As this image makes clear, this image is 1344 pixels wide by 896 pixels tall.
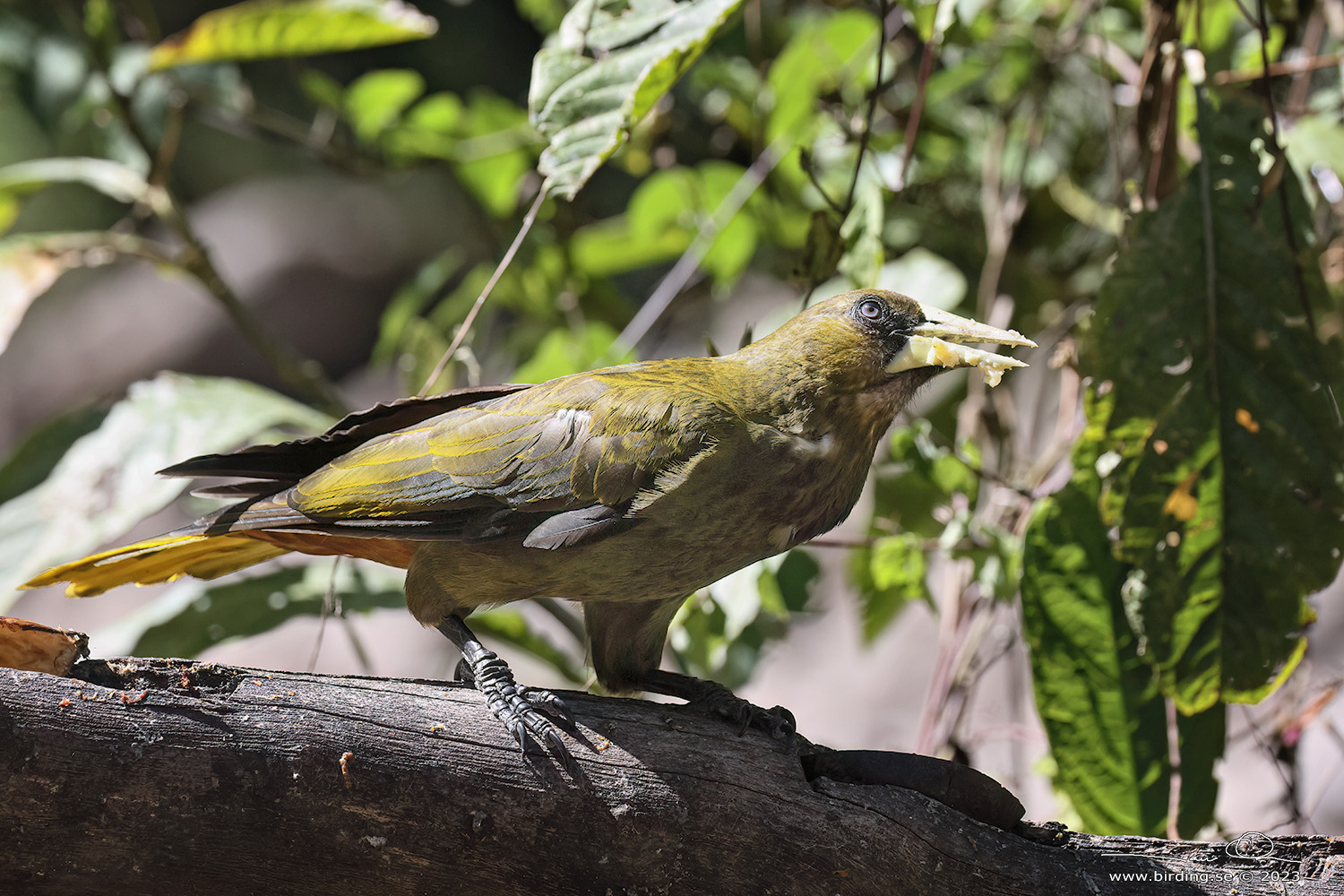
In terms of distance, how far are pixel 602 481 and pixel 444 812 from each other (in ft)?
2.07

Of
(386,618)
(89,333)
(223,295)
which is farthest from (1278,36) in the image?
(89,333)

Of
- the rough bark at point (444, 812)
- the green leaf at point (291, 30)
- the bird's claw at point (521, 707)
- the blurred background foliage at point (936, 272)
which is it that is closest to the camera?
the rough bark at point (444, 812)

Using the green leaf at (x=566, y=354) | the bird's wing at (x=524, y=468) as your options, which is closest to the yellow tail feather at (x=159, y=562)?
the bird's wing at (x=524, y=468)

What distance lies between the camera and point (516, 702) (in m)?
1.75

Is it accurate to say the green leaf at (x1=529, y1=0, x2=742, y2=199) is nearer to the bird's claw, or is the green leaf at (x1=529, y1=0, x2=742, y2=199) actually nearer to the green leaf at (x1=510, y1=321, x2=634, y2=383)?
the bird's claw

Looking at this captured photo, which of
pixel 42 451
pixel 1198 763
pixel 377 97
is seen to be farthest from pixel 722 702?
pixel 377 97

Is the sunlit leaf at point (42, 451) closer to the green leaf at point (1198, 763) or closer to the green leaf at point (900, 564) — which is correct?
the green leaf at point (900, 564)

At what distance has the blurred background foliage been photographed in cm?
214

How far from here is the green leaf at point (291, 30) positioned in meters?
2.87

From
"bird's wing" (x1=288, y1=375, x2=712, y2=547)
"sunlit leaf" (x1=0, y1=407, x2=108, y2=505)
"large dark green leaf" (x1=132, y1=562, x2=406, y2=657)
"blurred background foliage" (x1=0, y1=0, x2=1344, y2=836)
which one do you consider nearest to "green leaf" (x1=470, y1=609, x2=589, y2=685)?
"blurred background foliage" (x1=0, y1=0, x2=1344, y2=836)

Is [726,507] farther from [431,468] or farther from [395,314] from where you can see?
[395,314]

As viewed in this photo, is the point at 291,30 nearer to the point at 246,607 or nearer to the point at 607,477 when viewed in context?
the point at 246,607

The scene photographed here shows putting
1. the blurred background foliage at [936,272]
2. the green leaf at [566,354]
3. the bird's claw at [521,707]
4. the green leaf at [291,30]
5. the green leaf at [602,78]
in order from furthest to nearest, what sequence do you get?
the green leaf at [566,354] < the green leaf at [291,30] < the blurred background foliage at [936,272] < the green leaf at [602,78] < the bird's claw at [521,707]

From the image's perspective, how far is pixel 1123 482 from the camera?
7.22 ft
